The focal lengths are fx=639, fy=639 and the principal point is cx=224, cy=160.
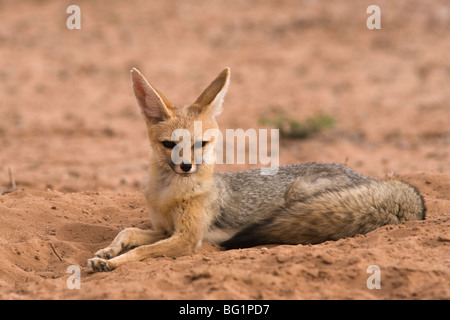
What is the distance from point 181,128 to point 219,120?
676cm

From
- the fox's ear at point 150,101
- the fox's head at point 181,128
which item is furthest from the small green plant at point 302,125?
the fox's ear at point 150,101

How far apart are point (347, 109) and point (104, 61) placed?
5952 mm

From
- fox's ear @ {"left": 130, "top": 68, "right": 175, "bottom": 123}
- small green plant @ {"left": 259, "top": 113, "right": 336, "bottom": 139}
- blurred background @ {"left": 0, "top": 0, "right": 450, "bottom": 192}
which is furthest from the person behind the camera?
small green plant @ {"left": 259, "top": 113, "right": 336, "bottom": 139}

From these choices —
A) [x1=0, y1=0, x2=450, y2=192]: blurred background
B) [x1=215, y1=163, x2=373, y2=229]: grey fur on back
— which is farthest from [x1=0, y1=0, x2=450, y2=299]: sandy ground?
[x1=215, y1=163, x2=373, y2=229]: grey fur on back

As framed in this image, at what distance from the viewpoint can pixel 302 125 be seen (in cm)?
1106

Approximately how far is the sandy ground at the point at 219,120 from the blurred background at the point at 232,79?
0.16 feet

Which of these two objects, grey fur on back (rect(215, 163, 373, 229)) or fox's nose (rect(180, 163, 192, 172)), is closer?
fox's nose (rect(180, 163, 192, 172))

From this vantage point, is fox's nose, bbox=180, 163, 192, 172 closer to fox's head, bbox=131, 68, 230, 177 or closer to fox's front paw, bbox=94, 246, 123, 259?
fox's head, bbox=131, 68, 230, 177

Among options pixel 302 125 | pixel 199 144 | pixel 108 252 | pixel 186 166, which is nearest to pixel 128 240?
pixel 108 252

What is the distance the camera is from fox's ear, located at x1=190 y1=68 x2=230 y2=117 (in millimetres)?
5562

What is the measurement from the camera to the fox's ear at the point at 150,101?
210 inches

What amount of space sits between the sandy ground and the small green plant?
0.20 m

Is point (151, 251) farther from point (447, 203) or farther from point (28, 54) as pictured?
point (28, 54)

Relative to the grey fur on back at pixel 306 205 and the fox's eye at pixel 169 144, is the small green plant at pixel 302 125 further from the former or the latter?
the fox's eye at pixel 169 144
